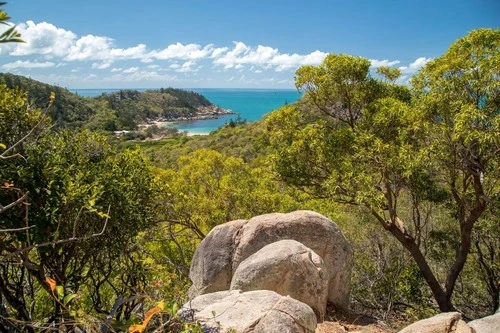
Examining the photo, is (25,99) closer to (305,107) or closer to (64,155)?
(64,155)

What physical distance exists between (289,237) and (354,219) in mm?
6163

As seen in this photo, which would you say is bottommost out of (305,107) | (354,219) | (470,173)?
(354,219)

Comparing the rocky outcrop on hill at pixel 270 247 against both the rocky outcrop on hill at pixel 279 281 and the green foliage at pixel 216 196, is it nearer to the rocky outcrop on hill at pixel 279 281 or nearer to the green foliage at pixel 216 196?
the rocky outcrop on hill at pixel 279 281

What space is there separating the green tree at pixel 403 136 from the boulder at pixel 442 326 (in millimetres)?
3816

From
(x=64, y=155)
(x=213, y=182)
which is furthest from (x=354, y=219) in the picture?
(x=64, y=155)

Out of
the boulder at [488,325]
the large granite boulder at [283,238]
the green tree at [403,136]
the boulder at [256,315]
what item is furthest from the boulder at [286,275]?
the boulder at [488,325]

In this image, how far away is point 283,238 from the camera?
1229cm

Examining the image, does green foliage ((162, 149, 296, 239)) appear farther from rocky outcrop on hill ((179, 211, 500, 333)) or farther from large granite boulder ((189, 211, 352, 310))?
large granite boulder ((189, 211, 352, 310))

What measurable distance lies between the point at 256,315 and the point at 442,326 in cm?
363

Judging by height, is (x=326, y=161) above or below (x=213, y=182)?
above

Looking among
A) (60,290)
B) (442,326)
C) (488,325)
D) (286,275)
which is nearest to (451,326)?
(442,326)

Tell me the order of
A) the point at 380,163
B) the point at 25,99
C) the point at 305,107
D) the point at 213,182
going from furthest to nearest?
the point at 213,182, the point at 305,107, the point at 380,163, the point at 25,99

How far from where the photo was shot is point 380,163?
12.3 m

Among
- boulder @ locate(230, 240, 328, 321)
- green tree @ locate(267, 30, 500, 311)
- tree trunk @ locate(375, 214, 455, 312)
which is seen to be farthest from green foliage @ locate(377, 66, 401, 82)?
boulder @ locate(230, 240, 328, 321)
